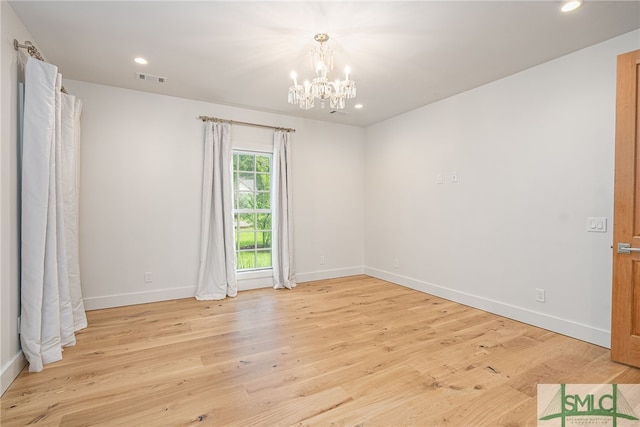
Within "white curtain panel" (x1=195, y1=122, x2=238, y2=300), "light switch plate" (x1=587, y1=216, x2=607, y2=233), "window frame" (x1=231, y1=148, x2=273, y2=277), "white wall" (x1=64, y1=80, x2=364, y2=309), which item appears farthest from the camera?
"window frame" (x1=231, y1=148, x2=273, y2=277)

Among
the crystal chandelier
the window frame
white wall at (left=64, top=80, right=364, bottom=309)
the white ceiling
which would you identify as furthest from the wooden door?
the window frame

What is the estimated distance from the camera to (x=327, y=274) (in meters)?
5.17

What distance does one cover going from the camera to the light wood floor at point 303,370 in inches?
70.6

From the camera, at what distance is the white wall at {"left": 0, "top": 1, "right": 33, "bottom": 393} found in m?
2.02

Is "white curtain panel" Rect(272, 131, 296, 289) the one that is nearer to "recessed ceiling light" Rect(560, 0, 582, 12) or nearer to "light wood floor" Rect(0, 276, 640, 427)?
"light wood floor" Rect(0, 276, 640, 427)

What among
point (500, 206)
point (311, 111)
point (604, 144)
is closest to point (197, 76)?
point (311, 111)

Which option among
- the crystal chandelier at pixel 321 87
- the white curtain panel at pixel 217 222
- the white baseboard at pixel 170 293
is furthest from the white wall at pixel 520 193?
the white curtain panel at pixel 217 222

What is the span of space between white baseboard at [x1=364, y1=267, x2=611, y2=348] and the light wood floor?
0.34ft

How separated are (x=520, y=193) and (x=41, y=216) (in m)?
4.31

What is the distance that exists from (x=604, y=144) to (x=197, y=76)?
3993 mm

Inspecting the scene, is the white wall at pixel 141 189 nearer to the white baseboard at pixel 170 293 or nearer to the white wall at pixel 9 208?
the white baseboard at pixel 170 293

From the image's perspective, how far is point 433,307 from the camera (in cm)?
370

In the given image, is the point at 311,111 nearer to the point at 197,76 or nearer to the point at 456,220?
the point at 197,76

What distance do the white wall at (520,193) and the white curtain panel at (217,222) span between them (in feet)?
8.44
